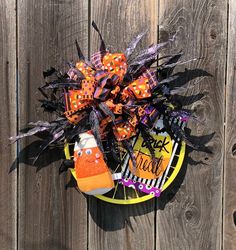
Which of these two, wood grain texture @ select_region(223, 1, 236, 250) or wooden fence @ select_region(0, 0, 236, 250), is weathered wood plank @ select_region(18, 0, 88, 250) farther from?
wood grain texture @ select_region(223, 1, 236, 250)

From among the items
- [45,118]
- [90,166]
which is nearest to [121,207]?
[90,166]

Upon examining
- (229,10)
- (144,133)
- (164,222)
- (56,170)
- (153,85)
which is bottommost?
(164,222)

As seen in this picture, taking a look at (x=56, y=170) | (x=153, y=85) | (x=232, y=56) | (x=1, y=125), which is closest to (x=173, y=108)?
(x=153, y=85)

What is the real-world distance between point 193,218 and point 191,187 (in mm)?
82

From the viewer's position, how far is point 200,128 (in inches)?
45.9

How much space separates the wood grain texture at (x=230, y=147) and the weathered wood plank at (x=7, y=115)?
0.55 m

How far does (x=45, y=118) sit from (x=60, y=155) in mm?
104

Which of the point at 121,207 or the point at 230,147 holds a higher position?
the point at 230,147

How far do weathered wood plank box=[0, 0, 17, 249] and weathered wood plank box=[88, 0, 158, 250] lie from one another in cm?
21

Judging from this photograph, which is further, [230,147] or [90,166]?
[230,147]

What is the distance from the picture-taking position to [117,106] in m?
1.04

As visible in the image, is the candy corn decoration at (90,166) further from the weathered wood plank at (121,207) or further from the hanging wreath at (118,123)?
the weathered wood plank at (121,207)

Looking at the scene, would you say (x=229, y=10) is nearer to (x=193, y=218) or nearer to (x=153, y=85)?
(x=153, y=85)

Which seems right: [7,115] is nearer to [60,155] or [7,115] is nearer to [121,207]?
[60,155]
